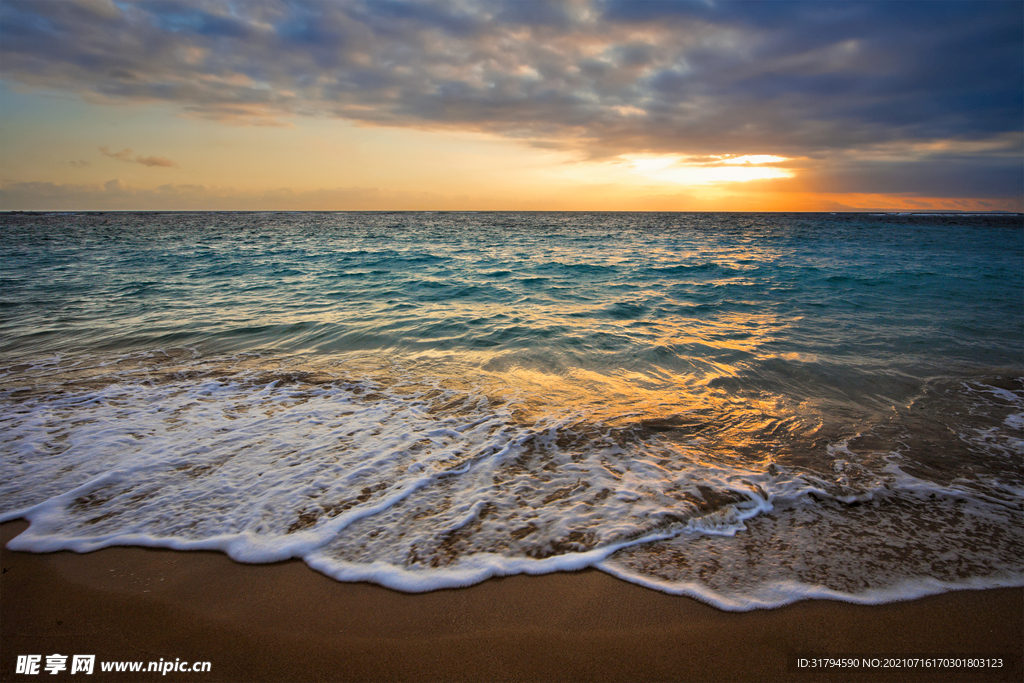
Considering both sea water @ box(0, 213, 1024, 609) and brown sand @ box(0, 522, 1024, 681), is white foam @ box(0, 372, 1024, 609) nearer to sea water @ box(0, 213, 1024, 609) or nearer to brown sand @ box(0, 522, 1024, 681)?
sea water @ box(0, 213, 1024, 609)

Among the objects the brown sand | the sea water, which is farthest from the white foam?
the brown sand

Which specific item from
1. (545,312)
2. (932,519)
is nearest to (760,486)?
(932,519)

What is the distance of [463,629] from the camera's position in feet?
7.39

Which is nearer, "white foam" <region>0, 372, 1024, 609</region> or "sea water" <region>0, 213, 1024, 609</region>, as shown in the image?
"white foam" <region>0, 372, 1024, 609</region>

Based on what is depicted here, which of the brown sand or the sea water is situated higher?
the sea water

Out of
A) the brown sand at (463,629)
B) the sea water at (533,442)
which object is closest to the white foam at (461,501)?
the sea water at (533,442)

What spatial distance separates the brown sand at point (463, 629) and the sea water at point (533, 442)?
0.51 ft

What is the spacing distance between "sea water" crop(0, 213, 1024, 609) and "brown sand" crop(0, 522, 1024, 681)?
155mm

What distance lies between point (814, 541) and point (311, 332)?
27.4 ft

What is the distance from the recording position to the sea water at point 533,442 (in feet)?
9.19

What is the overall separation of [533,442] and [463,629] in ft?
6.92

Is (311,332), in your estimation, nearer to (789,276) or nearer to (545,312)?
(545,312)

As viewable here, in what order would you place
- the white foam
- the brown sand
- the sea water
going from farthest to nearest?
the sea water → the white foam → the brown sand

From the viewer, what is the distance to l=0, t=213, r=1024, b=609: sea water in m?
2.80
